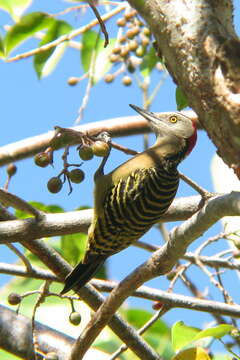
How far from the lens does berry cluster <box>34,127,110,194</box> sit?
10.9 ft

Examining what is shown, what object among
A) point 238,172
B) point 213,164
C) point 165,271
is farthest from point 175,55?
point 213,164

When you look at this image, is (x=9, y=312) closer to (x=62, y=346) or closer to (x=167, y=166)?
(x=62, y=346)

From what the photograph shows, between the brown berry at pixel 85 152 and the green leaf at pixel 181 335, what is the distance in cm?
90

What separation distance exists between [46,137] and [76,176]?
5.32 ft

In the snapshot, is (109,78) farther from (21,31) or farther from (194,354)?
(194,354)

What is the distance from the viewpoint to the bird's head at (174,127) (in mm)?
4682

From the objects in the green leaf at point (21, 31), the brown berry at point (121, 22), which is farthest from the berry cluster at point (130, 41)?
the green leaf at point (21, 31)

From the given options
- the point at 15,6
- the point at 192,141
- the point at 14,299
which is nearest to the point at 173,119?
the point at 192,141

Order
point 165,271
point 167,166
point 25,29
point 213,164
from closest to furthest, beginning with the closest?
point 165,271 < point 25,29 < point 167,166 < point 213,164

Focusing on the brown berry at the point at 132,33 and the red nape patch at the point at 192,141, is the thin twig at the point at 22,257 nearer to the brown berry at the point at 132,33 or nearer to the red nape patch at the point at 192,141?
the red nape patch at the point at 192,141

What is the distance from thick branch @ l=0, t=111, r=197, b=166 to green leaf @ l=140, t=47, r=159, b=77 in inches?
15.9

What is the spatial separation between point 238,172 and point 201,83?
0.37 metres

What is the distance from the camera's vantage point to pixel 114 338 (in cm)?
454

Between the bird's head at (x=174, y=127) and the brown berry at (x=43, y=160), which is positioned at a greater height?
the bird's head at (x=174, y=127)
